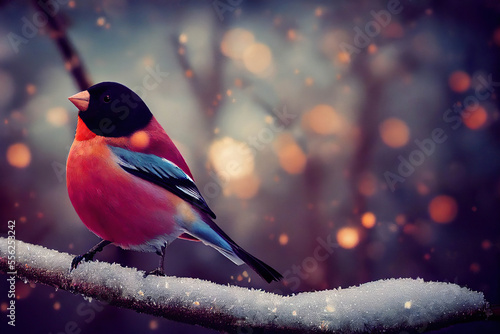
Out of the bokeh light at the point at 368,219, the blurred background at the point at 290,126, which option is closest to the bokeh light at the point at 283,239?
the blurred background at the point at 290,126

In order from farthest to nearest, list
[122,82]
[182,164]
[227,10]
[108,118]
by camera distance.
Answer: [227,10], [122,82], [182,164], [108,118]

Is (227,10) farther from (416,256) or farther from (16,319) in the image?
(16,319)

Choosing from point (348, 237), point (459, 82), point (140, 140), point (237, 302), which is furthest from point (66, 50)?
point (459, 82)

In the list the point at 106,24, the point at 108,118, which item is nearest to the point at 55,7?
the point at 106,24

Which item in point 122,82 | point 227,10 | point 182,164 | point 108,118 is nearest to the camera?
point 108,118

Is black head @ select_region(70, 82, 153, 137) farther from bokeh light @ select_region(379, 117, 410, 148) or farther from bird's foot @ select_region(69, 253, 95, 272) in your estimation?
bokeh light @ select_region(379, 117, 410, 148)

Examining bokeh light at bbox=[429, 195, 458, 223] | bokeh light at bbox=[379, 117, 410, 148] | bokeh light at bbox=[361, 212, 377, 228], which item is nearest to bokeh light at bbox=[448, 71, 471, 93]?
bokeh light at bbox=[379, 117, 410, 148]
